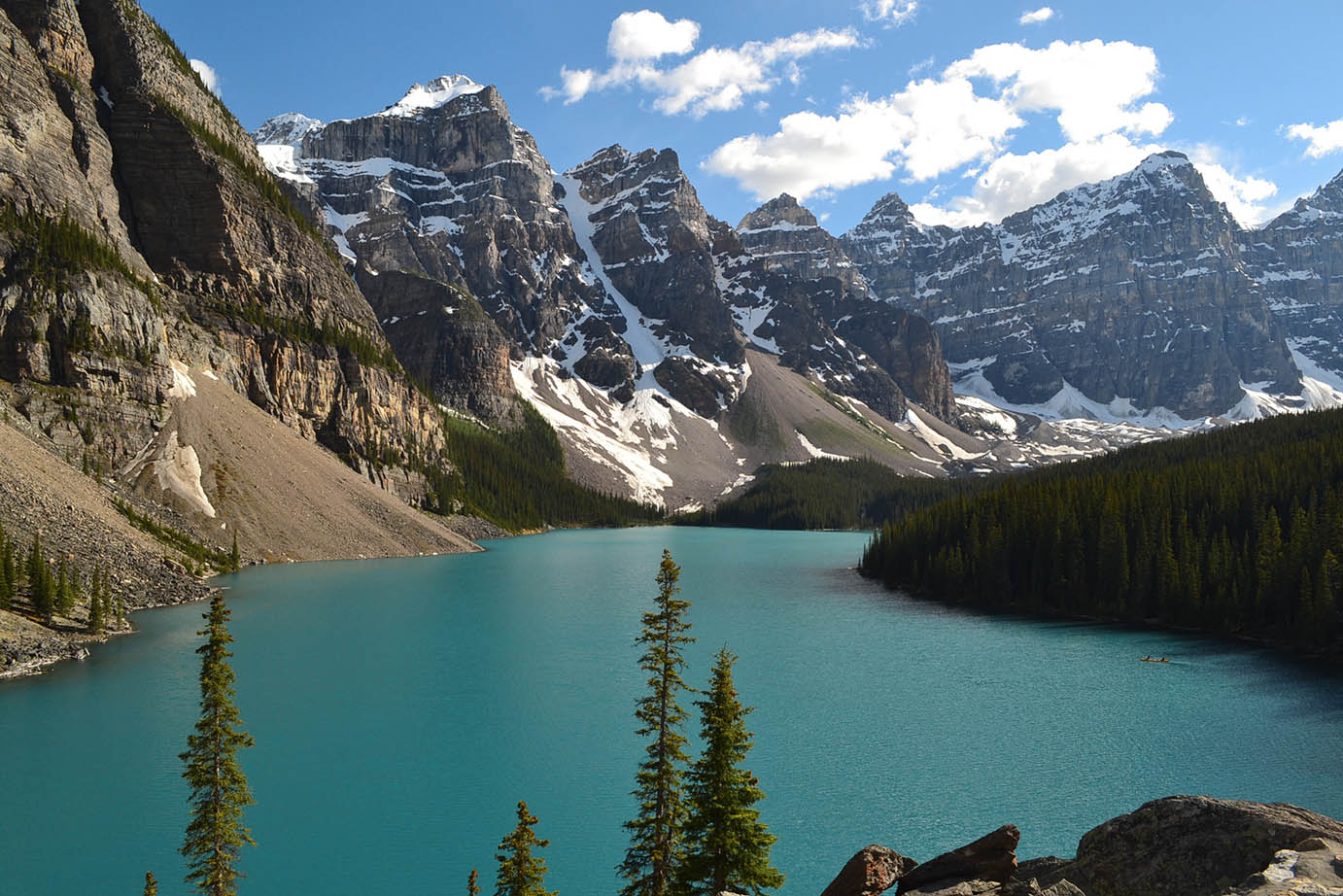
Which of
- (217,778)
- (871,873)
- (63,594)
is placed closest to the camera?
(871,873)

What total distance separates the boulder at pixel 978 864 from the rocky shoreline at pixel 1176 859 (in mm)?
13

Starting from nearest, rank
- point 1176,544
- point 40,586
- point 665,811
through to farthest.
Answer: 1. point 665,811
2. point 40,586
3. point 1176,544

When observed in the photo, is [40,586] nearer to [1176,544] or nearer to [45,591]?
[45,591]

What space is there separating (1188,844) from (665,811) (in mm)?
11572

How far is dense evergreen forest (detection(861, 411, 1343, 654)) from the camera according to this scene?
184 ft

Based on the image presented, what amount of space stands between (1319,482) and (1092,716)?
44320 millimetres

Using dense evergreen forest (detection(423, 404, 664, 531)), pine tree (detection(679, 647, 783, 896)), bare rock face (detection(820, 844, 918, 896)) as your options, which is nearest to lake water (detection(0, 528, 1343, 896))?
pine tree (detection(679, 647, 783, 896))

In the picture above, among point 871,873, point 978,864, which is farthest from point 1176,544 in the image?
point 978,864

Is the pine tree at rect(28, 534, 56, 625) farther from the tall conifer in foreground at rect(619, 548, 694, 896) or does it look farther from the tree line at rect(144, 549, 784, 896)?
the tall conifer in foreground at rect(619, 548, 694, 896)

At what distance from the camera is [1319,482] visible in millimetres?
67375

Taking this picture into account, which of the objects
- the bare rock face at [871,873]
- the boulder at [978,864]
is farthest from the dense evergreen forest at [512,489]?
the boulder at [978,864]

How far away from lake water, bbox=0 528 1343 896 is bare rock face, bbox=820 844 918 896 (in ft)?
29.2

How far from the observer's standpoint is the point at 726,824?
51.9ft

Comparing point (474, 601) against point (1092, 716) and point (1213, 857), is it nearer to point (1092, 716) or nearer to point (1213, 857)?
point (1092, 716)
